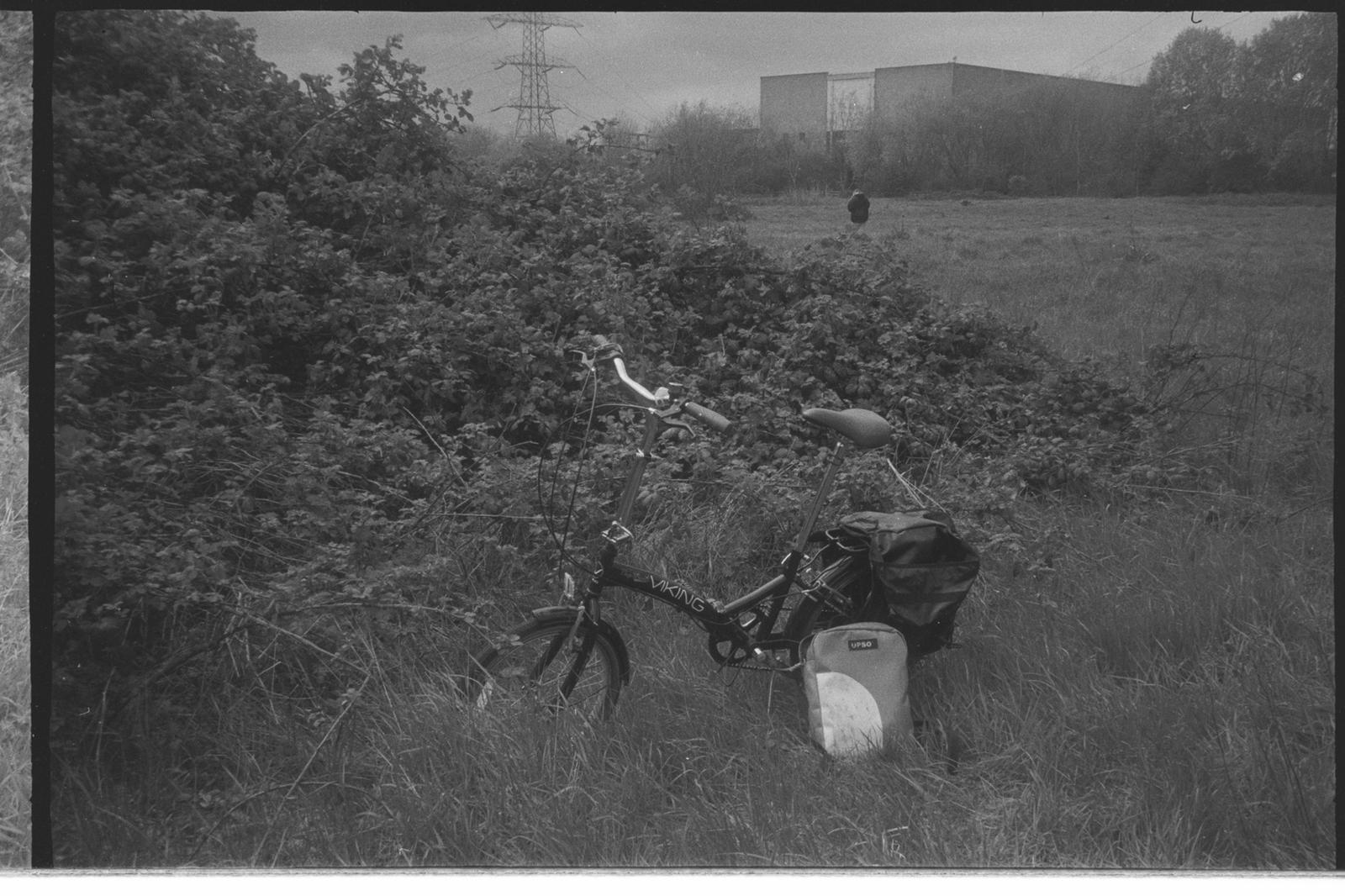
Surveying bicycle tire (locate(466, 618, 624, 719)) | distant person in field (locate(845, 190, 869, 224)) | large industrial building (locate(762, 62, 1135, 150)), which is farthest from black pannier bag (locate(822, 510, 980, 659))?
distant person in field (locate(845, 190, 869, 224))

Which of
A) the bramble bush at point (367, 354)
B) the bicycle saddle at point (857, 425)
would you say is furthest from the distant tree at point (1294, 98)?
the bicycle saddle at point (857, 425)

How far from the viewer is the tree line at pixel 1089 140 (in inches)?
185

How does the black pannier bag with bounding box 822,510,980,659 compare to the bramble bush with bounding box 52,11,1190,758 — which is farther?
the bramble bush with bounding box 52,11,1190,758

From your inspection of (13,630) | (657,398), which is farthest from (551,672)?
(13,630)

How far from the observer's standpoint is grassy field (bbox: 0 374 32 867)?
309 cm

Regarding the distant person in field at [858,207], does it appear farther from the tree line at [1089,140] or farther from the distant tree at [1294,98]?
the distant tree at [1294,98]

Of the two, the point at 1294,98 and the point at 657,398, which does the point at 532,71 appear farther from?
the point at 1294,98

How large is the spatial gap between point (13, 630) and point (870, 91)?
3576mm

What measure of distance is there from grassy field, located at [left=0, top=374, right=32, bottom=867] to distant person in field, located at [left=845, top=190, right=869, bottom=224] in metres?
3.98

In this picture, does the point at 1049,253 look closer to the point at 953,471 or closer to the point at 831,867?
the point at 953,471

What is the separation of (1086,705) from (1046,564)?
1.21m

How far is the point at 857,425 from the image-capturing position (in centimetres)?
358

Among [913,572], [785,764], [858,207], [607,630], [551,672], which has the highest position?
[858,207]

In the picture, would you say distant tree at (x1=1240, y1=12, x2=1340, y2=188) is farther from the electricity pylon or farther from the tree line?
the electricity pylon
